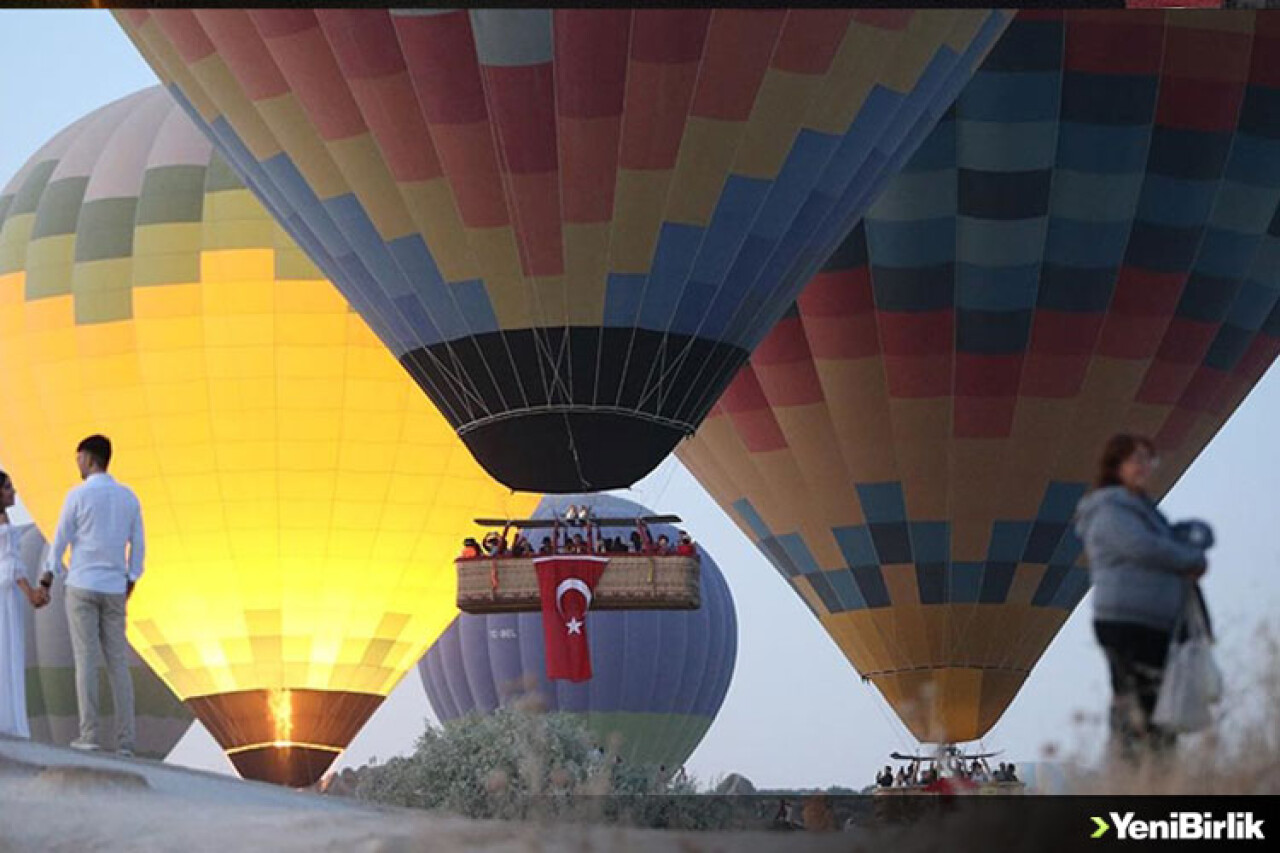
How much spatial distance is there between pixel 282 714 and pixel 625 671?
18.8 ft

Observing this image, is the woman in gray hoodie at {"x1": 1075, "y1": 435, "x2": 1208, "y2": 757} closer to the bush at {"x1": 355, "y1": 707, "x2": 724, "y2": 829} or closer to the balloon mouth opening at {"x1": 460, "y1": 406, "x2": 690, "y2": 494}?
the bush at {"x1": 355, "y1": 707, "x2": 724, "y2": 829}

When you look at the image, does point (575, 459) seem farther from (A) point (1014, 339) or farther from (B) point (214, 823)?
(B) point (214, 823)

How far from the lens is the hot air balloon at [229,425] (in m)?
20.8

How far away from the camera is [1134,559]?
5492 millimetres

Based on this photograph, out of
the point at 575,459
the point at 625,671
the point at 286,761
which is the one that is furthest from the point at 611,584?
the point at 625,671

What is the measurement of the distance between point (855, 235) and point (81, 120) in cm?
857

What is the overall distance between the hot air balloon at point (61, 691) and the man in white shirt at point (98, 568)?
19.4 m

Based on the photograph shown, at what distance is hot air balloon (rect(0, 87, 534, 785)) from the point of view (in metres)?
20.8

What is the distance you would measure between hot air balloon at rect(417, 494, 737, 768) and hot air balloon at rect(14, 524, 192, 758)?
9.67 feet

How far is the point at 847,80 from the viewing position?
539 inches

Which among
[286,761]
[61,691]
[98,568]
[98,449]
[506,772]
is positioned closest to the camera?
[98,449]

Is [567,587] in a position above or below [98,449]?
above

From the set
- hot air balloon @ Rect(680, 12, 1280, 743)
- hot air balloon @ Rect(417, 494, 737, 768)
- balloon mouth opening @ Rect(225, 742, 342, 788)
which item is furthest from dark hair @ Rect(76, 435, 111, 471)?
hot air balloon @ Rect(417, 494, 737, 768)

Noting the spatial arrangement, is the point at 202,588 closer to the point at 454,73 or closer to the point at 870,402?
the point at 870,402
